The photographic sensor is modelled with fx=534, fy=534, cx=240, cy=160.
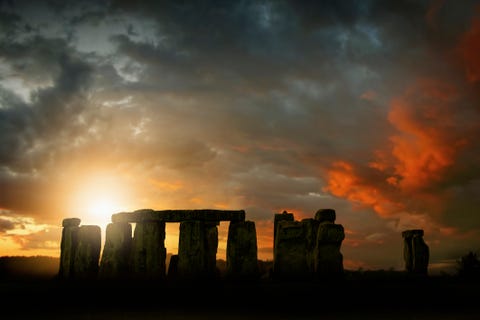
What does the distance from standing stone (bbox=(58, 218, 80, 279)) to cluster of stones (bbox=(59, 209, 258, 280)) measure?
4 cm

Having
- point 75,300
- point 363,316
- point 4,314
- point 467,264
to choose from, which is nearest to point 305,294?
point 363,316

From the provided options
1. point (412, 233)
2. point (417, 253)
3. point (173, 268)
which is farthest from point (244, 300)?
point (412, 233)

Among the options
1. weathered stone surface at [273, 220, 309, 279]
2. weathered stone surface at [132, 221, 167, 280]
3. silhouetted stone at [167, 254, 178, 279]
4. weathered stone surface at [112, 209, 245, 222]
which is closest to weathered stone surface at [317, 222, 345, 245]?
weathered stone surface at [273, 220, 309, 279]

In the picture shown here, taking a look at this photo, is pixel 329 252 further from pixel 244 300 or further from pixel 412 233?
pixel 412 233

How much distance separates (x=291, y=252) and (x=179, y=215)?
4.14 meters

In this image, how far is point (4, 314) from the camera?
12047mm

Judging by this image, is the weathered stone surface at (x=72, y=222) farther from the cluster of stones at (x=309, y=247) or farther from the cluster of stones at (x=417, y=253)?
the cluster of stones at (x=417, y=253)

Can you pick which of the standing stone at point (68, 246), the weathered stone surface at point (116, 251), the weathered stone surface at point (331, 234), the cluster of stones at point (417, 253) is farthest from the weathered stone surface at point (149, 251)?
the cluster of stones at point (417, 253)

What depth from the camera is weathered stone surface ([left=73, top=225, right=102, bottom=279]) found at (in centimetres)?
1994

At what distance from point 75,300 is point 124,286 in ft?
6.90

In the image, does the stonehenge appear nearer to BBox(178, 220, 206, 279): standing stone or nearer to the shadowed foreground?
BBox(178, 220, 206, 279): standing stone

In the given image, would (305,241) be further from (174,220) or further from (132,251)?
(132,251)

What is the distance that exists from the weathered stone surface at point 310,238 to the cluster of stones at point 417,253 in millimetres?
7693

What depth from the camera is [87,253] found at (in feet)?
65.6
